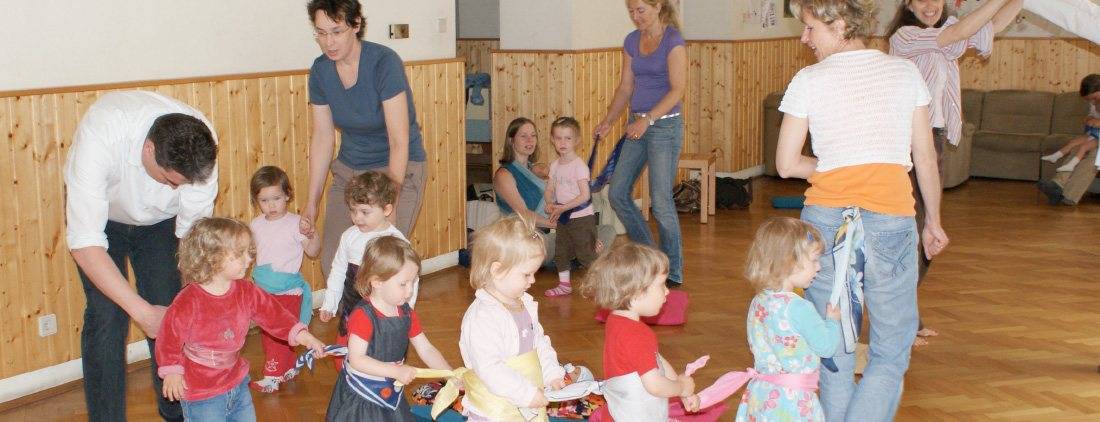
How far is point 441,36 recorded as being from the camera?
596 centimetres

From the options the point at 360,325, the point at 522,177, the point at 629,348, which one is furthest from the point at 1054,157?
the point at 360,325

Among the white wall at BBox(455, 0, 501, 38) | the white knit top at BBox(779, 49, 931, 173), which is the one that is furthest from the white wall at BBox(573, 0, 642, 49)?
the white wall at BBox(455, 0, 501, 38)

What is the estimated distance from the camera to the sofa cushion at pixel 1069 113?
9148 millimetres

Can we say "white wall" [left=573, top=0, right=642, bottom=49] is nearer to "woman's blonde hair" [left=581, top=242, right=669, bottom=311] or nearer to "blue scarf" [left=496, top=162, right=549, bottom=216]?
"blue scarf" [left=496, top=162, right=549, bottom=216]

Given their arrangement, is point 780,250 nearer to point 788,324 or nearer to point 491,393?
point 788,324

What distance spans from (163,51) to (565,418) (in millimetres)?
2396

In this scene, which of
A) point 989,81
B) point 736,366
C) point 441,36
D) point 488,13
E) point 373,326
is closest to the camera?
point 373,326

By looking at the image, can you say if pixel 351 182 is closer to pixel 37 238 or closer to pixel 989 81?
pixel 37 238

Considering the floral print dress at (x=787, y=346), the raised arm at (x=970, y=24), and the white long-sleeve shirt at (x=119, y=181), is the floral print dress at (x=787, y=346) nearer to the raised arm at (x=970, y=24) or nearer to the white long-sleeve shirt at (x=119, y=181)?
the raised arm at (x=970, y=24)

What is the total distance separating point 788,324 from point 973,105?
8.20 metres

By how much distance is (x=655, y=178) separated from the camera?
17.1 ft

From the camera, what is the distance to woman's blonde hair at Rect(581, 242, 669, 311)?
268 cm

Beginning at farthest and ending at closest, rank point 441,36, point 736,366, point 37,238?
1. point 441,36
2. point 736,366
3. point 37,238

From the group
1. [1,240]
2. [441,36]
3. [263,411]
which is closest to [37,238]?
[1,240]
